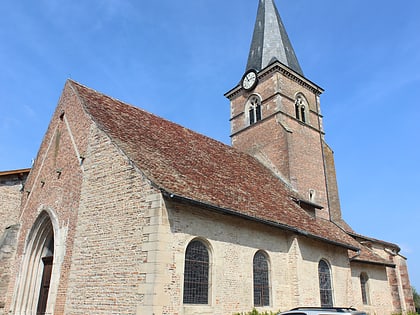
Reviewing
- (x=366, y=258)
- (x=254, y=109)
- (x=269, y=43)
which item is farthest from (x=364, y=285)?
(x=269, y=43)

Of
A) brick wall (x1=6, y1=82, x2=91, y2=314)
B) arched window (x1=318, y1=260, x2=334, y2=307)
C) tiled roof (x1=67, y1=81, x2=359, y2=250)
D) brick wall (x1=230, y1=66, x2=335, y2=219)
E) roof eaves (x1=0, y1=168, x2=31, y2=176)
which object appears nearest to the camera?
tiled roof (x1=67, y1=81, x2=359, y2=250)

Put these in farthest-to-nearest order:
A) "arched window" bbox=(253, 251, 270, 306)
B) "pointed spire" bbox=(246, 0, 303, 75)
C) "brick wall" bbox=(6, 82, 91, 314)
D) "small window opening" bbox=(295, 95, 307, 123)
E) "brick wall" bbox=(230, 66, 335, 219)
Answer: "pointed spire" bbox=(246, 0, 303, 75) → "small window opening" bbox=(295, 95, 307, 123) → "brick wall" bbox=(230, 66, 335, 219) → "arched window" bbox=(253, 251, 270, 306) → "brick wall" bbox=(6, 82, 91, 314)

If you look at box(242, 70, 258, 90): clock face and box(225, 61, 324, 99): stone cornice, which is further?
box(242, 70, 258, 90): clock face

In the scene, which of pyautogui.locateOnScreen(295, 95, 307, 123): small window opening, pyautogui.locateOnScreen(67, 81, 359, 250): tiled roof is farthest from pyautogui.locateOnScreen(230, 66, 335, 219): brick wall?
pyautogui.locateOnScreen(67, 81, 359, 250): tiled roof

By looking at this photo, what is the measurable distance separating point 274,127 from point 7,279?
47.0ft

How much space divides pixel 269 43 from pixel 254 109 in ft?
16.7

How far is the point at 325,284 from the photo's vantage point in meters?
13.0

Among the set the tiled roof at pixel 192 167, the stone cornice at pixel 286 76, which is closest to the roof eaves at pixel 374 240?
the tiled roof at pixel 192 167

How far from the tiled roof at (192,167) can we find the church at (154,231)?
7 cm

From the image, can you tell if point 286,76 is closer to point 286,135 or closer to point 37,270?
point 286,135

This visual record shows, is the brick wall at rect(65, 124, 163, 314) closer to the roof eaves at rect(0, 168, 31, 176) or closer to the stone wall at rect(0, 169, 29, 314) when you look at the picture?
the stone wall at rect(0, 169, 29, 314)

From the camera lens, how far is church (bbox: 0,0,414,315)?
28.8 ft

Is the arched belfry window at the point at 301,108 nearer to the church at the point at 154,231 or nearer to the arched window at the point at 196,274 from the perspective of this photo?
the church at the point at 154,231

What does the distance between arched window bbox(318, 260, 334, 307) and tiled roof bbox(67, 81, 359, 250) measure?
1039 mm
